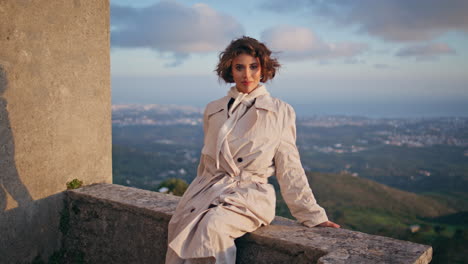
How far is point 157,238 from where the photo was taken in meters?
2.84

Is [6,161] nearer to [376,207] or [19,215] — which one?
[19,215]

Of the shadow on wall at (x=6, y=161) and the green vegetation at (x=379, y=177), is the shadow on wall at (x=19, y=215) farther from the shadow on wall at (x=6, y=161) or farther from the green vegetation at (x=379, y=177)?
the green vegetation at (x=379, y=177)

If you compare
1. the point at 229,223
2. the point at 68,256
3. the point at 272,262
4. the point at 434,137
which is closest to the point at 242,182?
the point at 229,223

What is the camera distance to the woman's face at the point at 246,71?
2594 mm

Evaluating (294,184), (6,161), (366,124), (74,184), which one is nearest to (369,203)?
(74,184)

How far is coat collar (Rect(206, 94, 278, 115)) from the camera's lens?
251 cm

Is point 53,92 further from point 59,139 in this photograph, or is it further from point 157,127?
point 157,127

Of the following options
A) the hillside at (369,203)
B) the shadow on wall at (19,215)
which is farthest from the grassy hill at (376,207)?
the shadow on wall at (19,215)

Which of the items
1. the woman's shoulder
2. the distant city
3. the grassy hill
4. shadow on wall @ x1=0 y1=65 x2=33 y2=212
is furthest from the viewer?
the distant city

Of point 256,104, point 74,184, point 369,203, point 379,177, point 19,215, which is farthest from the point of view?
point 379,177

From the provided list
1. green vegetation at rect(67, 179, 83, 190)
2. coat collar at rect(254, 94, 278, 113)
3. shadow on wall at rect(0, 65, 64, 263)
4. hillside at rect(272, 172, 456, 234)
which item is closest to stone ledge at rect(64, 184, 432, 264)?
green vegetation at rect(67, 179, 83, 190)

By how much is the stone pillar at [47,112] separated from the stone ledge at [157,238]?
0.24 metres

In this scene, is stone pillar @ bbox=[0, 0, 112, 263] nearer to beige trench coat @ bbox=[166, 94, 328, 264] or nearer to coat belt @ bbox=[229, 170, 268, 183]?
beige trench coat @ bbox=[166, 94, 328, 264]

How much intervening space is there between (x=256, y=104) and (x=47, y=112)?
1693mm
